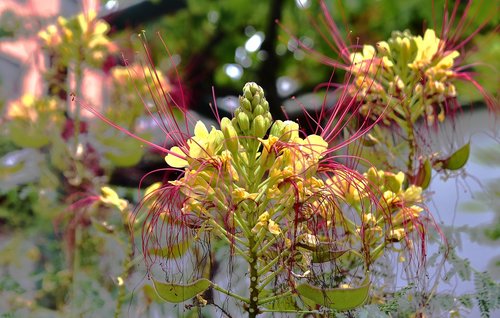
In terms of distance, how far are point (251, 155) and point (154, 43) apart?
2080mm

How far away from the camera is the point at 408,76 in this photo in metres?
1.20

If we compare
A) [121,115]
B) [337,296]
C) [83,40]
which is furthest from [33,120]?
[337,296]

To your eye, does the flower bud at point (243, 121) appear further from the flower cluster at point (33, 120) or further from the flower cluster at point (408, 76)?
the flower cluster at point (33, 120)

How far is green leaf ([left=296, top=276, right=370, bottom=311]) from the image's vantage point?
0.78 metres

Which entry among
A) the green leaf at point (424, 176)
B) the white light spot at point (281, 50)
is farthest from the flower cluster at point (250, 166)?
A: the white light spot at point (281, 50)

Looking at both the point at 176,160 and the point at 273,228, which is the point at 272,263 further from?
the point at 176,160

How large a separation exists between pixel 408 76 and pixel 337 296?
0.53 m

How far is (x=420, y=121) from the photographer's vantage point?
4.19ft

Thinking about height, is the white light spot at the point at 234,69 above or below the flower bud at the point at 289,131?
above

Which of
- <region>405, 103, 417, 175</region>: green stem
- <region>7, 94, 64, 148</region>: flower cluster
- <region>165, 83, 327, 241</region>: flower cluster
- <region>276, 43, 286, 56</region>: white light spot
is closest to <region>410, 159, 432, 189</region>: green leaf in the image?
<region>405, 103, 417, 175</region>: green stem

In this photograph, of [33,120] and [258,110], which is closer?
[258,110]

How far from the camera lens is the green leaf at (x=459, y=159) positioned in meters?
1.12

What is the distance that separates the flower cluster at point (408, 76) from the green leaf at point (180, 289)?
49 cm

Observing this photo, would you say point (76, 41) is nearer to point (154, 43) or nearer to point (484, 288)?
point (154, 43)
